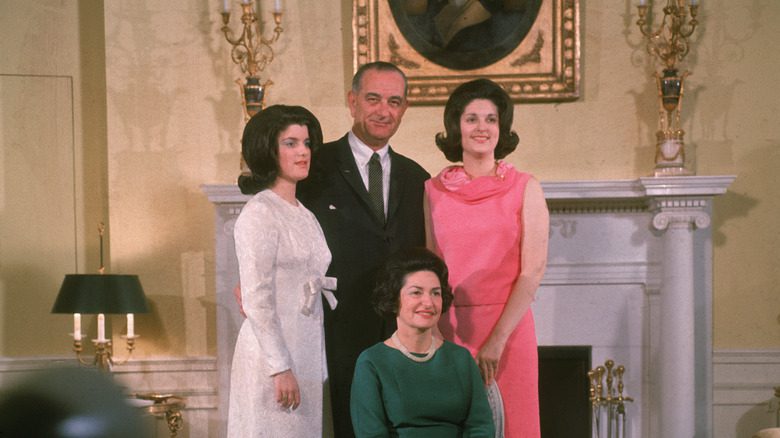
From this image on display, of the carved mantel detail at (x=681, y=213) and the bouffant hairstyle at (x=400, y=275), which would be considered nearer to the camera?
the bouffant hairstyle at (x=400, y=275)

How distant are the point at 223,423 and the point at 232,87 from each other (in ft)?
5.65

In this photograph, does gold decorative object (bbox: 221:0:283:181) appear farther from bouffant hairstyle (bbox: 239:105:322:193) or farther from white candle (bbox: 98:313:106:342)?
bouffant hairstyle (bbox: 239:105:322:193)

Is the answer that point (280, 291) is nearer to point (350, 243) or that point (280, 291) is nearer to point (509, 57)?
point (350, 243)

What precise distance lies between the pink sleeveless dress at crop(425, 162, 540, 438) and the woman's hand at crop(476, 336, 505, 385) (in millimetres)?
47

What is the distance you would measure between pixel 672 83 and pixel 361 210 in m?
2.24

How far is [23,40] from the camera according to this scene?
449 centimetres

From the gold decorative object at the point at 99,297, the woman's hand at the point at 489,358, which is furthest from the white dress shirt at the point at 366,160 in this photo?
the gold decorative object at the point at 99,297

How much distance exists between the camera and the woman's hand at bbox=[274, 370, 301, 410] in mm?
2100

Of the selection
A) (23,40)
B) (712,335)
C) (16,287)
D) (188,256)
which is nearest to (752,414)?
(712,335)

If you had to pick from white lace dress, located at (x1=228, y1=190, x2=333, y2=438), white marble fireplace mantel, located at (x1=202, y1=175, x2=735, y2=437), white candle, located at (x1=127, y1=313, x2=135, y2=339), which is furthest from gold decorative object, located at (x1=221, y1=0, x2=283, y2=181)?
white lace dress, located at (x1=228, y1=190, x2=333, y2=438)

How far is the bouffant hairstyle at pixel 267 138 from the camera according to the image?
2.20 m

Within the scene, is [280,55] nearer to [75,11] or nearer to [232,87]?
[232,87]

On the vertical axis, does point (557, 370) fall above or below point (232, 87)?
below

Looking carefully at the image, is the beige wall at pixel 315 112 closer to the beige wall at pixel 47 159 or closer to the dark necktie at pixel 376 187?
the beige wall at pixel 47 159
